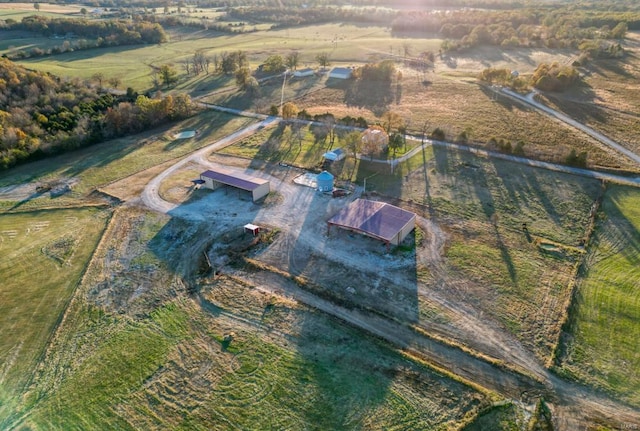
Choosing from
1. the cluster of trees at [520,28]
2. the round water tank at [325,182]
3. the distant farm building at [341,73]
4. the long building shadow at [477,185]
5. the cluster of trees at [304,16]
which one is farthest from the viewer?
the cluster of trees at [304,16]

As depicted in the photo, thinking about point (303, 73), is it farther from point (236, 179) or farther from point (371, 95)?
point (236, 179)

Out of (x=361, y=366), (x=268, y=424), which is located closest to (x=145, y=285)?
(x=268, y=424)

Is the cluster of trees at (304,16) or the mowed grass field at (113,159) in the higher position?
the cluster of trees at (304,16)

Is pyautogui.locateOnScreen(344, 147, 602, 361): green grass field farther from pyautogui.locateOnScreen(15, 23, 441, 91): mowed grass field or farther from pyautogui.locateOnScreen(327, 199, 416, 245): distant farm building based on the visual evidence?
pyautogui.locateOnScreen(15, 23, 441, 91): mowed grass field

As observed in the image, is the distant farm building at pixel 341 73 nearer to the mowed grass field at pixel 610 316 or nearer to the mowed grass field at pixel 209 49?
the mowed grass field at pixel 209 49

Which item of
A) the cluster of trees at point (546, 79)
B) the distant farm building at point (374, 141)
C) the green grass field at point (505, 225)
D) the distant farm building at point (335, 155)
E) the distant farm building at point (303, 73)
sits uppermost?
the cluster of trees at point (546, 79)

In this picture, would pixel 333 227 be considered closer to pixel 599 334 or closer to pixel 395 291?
pixel 395 291

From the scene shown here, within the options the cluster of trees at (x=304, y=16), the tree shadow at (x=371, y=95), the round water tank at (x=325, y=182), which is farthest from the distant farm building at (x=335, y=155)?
the cluster of trees at (x=304, y=16)
